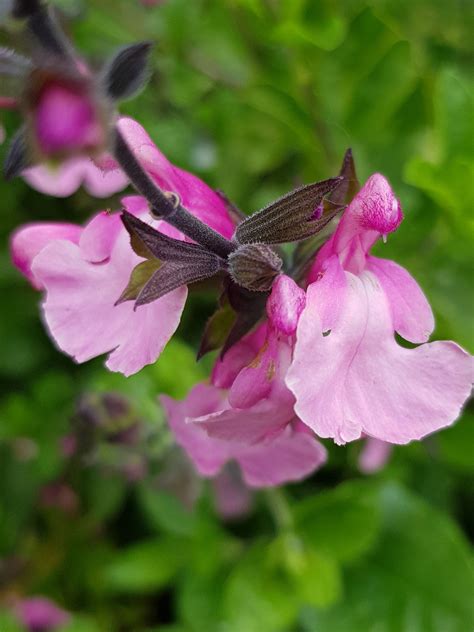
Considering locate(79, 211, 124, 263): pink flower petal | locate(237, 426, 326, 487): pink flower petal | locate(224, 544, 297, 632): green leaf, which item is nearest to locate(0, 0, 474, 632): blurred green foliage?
locate(224, 544, 297, 632): green leaf

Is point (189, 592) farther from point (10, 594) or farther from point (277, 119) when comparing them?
point (277, 119)

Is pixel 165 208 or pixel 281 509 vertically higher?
pixel 165 208

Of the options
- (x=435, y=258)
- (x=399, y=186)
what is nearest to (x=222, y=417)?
(x=435, y=258)

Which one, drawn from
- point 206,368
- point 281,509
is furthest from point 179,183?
point 281,509

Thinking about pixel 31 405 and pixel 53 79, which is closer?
pixel 53 79

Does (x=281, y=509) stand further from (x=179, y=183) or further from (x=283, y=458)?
(x=179, y=183)

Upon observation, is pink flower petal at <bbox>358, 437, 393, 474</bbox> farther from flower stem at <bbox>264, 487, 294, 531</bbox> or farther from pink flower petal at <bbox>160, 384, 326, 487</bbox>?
pink flower petal at <bbox>160, 384, 326, 487</bbox>

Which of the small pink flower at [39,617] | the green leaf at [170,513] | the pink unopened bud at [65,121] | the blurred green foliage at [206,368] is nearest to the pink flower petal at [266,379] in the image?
the pink unopened bud at [65,121]

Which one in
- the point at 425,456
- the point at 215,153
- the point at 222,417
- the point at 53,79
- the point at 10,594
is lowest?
the point at 10,594
